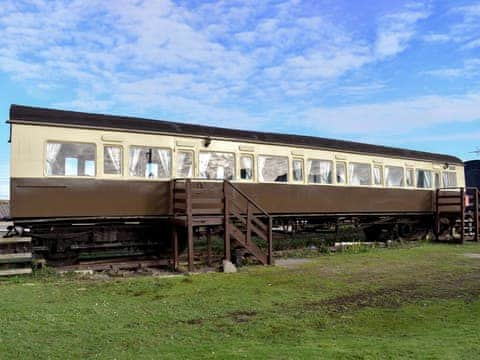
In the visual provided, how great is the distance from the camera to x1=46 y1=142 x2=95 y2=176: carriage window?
37.4 ft

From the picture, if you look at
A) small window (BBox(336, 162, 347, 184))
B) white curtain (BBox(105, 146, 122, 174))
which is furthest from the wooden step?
small window (BBox(336, 162, 347, 184))

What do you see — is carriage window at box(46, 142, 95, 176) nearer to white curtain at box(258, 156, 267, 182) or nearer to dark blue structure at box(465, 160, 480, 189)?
white curtain at box(258, 156, 267, 182)

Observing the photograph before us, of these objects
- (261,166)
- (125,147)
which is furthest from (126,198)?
(261,166)

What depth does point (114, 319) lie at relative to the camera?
23.5 feet

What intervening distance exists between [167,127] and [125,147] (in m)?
1.44

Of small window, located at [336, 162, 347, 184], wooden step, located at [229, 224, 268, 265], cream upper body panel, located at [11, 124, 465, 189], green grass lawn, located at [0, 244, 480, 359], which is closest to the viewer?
green grass lawn, located at [0, 244, 480, 359]

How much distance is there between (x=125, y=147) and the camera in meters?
12.5

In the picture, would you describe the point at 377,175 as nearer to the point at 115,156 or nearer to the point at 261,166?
the point at 261,166

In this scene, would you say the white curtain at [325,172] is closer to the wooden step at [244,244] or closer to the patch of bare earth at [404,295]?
the wooden step at [244,244]

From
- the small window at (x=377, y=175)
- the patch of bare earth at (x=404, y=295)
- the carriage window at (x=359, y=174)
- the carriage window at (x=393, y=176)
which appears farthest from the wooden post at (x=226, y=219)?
the carriage window at (x=393, y=176)

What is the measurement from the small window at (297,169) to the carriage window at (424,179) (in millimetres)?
7418

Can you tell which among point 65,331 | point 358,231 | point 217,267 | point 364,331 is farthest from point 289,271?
point 358,231

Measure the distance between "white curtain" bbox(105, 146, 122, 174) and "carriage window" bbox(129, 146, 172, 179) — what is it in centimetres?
32

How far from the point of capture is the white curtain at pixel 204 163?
542 inches
